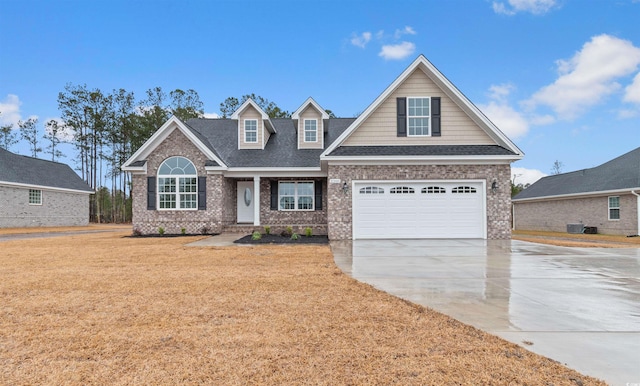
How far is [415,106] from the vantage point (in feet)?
46.0

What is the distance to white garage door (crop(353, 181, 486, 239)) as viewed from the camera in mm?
13594

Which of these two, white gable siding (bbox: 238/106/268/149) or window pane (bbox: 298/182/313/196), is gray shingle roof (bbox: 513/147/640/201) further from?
white gable siding (bbox: 238/106/268/149)

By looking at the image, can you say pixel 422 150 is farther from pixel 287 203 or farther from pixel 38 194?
pixel 38 194

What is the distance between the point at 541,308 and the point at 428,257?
4.42 meters

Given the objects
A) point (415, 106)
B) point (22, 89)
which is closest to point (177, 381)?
point (415, 106)

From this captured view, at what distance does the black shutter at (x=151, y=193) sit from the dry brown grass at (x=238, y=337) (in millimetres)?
10233

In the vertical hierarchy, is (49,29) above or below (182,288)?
above

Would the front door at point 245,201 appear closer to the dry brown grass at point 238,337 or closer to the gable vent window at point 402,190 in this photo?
the gable vent window at point 402,190

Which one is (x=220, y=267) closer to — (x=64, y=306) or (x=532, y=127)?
(x=64, y=306)

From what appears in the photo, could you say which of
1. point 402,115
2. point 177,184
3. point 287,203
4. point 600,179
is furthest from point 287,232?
point 600,179

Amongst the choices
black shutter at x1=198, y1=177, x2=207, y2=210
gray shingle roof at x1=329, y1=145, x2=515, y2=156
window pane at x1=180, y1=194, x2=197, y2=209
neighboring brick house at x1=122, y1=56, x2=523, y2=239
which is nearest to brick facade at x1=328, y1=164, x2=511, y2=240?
neighboring brick house at x1=122, y1=56, x2=523, y2=239

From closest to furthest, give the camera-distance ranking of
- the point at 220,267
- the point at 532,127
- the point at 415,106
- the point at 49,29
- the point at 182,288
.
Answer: the point at 182,288, the point at 220,267, the point at 415,106, the point at 49,29, the point at 532,127

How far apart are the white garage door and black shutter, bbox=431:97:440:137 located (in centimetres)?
212

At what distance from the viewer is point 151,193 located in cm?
1633
